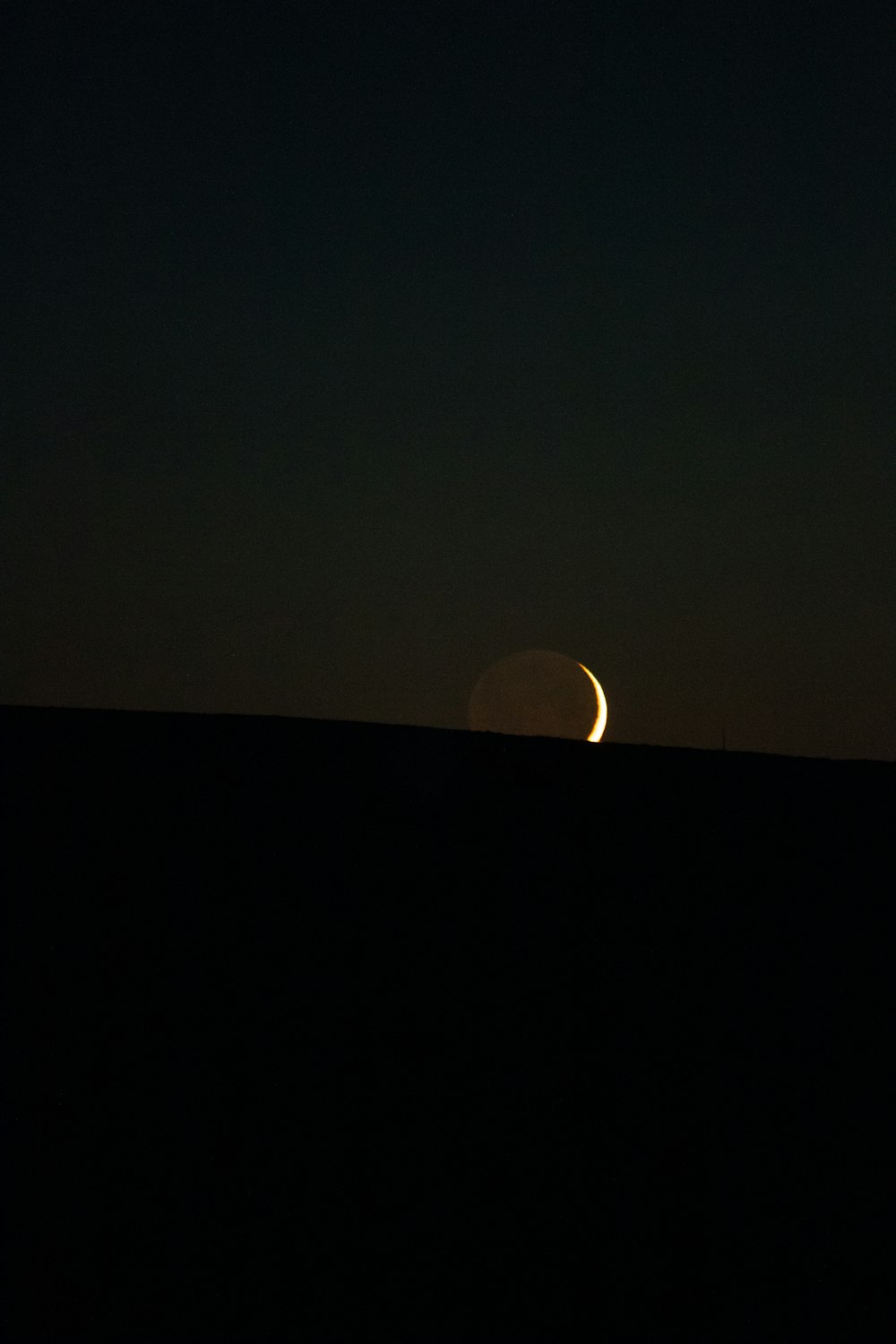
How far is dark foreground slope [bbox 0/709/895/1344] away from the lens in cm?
444

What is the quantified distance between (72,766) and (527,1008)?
2792 mm

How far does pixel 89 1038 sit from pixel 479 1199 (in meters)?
1.79

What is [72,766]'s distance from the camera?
6324 millimetres

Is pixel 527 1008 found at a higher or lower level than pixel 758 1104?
higher

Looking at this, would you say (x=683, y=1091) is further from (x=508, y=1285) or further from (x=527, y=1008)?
(x=508, y=1285)

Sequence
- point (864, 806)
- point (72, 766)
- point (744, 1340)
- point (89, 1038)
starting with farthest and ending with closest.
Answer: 1. point (864, 806)
2. point (72, 766)
3. point (89, 1038)
4. point (744, 1340)

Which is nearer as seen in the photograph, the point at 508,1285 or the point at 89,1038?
the point at 508,1285

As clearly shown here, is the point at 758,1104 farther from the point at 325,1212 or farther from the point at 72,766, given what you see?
the point at 72,766

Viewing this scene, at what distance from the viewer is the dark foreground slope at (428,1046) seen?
444cm

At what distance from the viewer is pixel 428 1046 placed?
5.25m

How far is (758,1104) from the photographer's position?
5.30m

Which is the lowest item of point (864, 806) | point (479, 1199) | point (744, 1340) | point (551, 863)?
point (744, 1340)

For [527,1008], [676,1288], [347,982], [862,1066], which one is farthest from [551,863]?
[676,1288]

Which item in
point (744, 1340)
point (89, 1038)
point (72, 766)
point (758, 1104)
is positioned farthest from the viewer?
point (72, 766)
